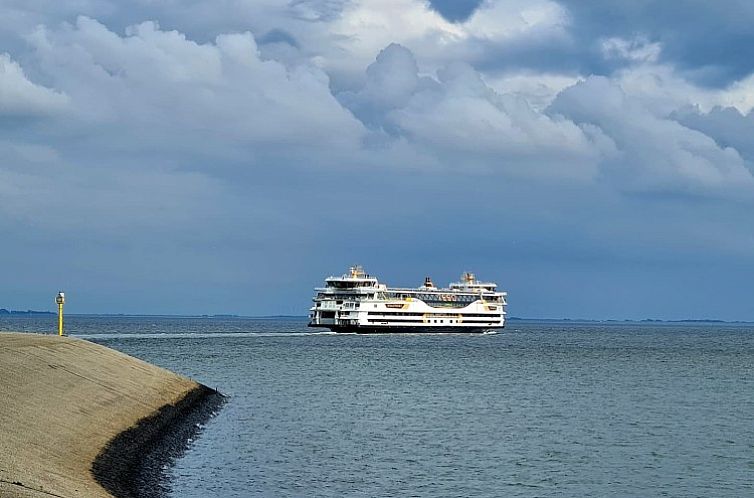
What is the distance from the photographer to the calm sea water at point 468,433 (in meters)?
33.8

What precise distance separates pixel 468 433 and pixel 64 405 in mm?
18668

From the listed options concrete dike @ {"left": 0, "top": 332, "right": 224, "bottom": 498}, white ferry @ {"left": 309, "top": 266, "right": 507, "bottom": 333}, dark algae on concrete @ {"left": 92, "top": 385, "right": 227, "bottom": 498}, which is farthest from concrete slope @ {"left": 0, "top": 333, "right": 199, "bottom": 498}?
white ferry @ {"left": 309, "top": 266, "right": 507, "bottom": 333}

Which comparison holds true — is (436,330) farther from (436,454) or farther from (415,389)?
(436,454)

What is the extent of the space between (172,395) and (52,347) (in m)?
6.51

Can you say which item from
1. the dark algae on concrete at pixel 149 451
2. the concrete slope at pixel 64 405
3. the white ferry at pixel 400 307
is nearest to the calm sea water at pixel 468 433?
the dark algae on concrete at pixel 149 451

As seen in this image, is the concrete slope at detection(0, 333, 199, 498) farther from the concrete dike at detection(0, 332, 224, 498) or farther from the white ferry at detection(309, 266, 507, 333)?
the white ferry at detection(309, 266, 507, 333)

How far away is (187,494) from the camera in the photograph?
100ft

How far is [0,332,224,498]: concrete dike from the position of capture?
25.8 meters

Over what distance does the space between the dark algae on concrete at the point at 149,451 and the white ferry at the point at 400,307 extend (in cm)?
10200

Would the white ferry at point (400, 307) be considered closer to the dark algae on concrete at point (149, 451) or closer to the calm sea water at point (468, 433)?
the calm sea water at point (468, 433)

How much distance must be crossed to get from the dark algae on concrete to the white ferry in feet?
335

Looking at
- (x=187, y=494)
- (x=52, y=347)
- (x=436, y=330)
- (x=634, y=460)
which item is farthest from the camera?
(x=436, y=330)

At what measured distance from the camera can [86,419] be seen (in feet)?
117

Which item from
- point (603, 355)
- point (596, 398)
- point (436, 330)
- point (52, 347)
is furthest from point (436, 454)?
point (436, 330)
